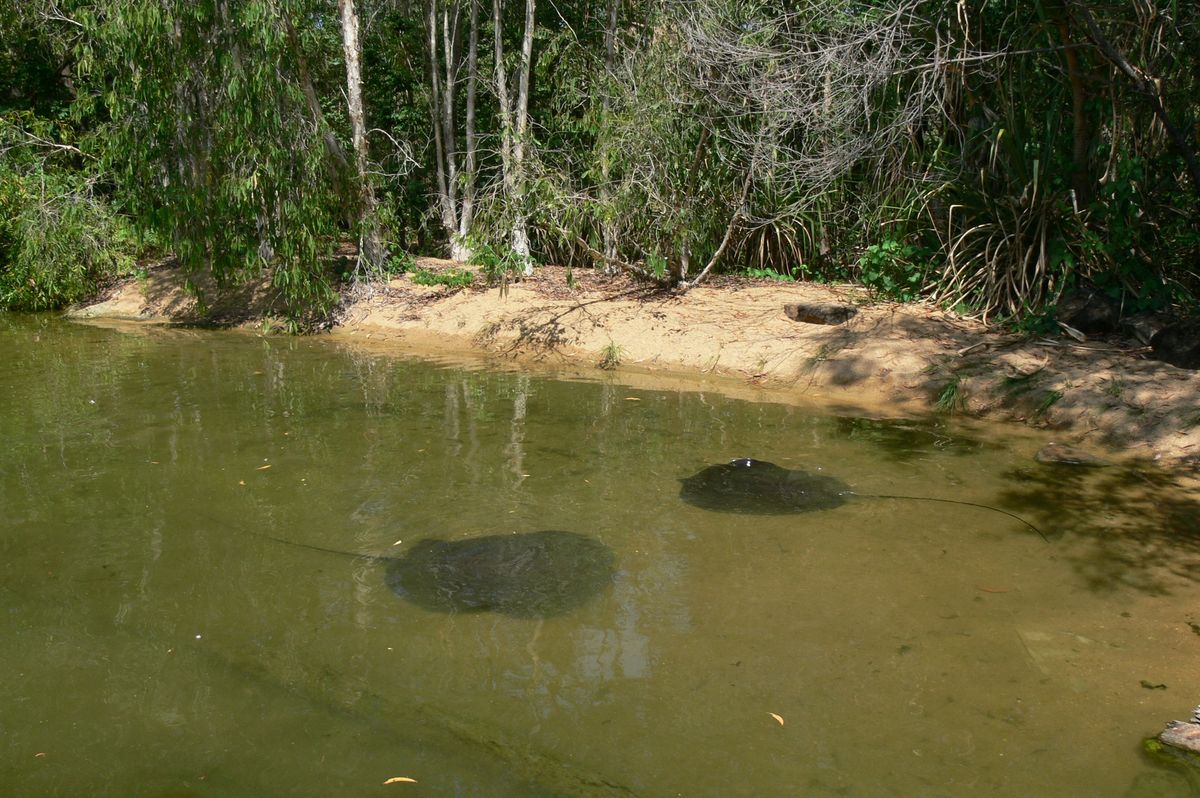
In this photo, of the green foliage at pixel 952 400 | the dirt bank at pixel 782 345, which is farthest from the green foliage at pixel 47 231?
the green foliage at pixel 952 400

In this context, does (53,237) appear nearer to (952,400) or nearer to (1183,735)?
(952,400)

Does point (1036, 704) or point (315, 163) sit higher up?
point (315, 163)

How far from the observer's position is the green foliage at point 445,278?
1203 centimetres

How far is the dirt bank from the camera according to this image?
7316mm

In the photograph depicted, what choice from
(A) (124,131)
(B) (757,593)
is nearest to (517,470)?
(B) (757,593)

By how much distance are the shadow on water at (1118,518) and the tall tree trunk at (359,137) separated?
877 cm

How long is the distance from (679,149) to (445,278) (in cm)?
358

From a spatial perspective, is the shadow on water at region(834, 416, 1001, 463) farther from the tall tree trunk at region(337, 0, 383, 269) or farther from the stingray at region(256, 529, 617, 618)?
the tall tree trunk at region(337, 0, 383, 269)

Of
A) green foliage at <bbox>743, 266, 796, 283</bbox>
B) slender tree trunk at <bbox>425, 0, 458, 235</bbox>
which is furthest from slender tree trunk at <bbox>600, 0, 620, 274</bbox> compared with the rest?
slender tree trunk at <bbox>425, 0, 458, 235</bbox>

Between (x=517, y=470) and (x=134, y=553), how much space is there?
8.14ft

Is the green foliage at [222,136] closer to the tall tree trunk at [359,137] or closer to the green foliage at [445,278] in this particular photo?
the tall tree trunk at [359,137]

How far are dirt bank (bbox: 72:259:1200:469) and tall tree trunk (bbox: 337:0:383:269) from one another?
565 mm

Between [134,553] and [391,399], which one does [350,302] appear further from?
[134,553]

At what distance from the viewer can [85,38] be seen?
13531mm
